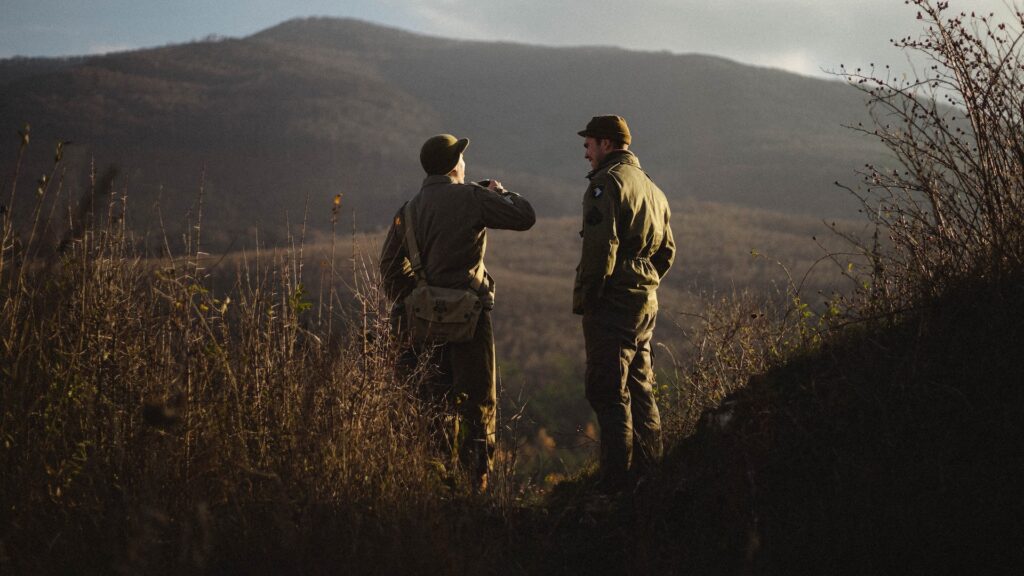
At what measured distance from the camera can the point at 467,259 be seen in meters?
4.66

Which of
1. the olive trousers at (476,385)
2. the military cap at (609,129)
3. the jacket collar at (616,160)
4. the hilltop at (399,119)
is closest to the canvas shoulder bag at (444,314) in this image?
the olive trousers at (476,385)

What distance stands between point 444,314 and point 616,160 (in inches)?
54.8

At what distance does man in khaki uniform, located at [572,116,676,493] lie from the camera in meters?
4.07

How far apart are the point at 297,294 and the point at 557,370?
125 feet

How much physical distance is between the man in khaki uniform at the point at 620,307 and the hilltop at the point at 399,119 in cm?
5648

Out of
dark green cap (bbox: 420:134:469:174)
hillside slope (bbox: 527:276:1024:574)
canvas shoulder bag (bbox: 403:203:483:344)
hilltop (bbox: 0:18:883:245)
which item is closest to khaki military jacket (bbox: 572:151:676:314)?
canvas shoulder bag (bbox: 403:203:483:344)

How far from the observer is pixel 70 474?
3250 mm

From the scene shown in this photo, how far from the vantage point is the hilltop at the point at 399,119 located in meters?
80.6

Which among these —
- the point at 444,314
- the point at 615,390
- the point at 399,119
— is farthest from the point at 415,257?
the point at 399,119

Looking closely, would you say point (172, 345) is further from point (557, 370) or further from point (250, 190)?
point (250, 190)

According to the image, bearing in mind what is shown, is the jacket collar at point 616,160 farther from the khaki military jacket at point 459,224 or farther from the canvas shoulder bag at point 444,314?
the canvas shoulder bag at point 444,314

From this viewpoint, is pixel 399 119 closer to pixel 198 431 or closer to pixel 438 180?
pixel 438 180

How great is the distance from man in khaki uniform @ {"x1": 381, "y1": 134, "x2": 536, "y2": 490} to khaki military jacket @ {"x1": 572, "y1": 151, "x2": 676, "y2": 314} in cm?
57

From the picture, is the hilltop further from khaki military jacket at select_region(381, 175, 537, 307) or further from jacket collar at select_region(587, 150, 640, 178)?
jacket collar at select_region(587, 150, 640, 178)
